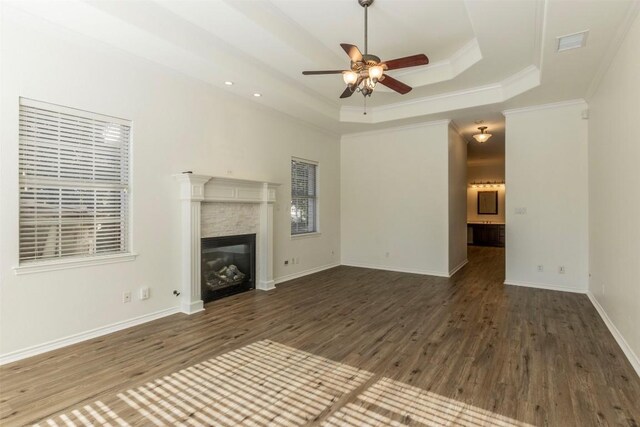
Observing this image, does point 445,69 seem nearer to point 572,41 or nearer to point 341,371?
point 572,41

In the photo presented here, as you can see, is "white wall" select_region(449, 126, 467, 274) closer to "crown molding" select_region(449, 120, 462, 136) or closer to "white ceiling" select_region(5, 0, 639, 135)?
"crown molding" select_region(449, 120, 462, 136)

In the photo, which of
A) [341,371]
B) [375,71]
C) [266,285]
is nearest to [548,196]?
[375,71]

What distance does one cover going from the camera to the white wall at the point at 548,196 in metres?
5.01

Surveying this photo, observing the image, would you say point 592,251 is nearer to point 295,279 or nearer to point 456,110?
point 456,110

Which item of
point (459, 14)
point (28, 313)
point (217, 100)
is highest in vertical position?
point (459, 14)

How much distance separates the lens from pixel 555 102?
16.6 feet

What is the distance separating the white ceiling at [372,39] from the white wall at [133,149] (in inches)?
8.6

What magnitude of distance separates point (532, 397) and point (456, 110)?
4482 mm

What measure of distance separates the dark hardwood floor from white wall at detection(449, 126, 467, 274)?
2.30 m

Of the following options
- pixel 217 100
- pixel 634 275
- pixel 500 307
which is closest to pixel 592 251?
pixel 500 307

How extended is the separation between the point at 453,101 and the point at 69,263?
5.73 m

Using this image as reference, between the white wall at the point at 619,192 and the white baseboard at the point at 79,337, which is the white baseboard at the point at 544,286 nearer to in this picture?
the white wall at the point at 619,192

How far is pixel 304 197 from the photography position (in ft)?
21.3

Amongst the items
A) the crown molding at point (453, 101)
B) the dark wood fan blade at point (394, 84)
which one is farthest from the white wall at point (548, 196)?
the dark wood fan blade at point (394, 84)
